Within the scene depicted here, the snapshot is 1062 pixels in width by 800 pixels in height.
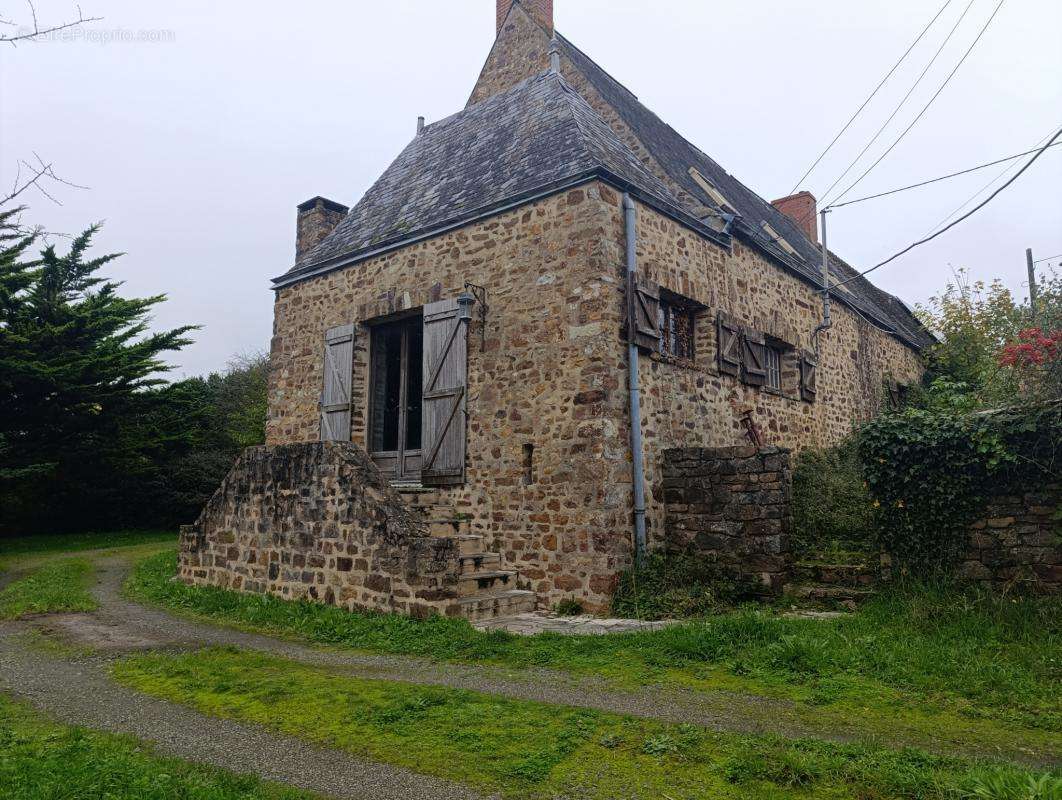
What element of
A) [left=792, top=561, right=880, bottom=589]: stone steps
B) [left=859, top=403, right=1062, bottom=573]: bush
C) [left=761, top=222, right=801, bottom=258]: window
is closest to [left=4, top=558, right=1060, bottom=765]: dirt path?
[left=792, top=561, right=880, bottom=589]: stone steps

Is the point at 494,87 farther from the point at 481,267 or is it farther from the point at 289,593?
the point at 289,593

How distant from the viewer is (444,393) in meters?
9.80

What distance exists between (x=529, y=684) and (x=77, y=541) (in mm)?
15701

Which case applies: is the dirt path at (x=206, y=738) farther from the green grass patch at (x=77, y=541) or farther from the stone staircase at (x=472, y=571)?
the green grass patch at (x=77, y=541)

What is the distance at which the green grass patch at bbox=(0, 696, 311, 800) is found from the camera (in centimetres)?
333

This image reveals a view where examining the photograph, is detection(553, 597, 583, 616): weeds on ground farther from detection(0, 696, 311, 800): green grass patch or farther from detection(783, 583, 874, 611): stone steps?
detection(0, 696, 311, 800): green grass patch

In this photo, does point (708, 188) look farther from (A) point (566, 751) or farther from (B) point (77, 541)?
(B) point (77, 541)

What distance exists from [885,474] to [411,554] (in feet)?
16.7

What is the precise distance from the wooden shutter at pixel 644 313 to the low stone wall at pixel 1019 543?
4.01 metres

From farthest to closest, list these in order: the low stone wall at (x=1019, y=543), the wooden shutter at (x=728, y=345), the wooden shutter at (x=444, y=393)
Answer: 1. the wooden shutter at (x=728, y=345)
2. the wooden shutter at (x=444, y=393)
3. the low stone wall at (x=1019, y=543)

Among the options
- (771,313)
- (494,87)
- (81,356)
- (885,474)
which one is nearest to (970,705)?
(885,474)

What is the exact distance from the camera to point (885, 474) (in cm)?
751

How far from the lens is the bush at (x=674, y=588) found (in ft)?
25.0

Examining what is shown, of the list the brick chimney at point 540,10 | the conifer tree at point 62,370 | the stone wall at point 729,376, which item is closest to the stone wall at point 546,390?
the stone wall at point 729,376
